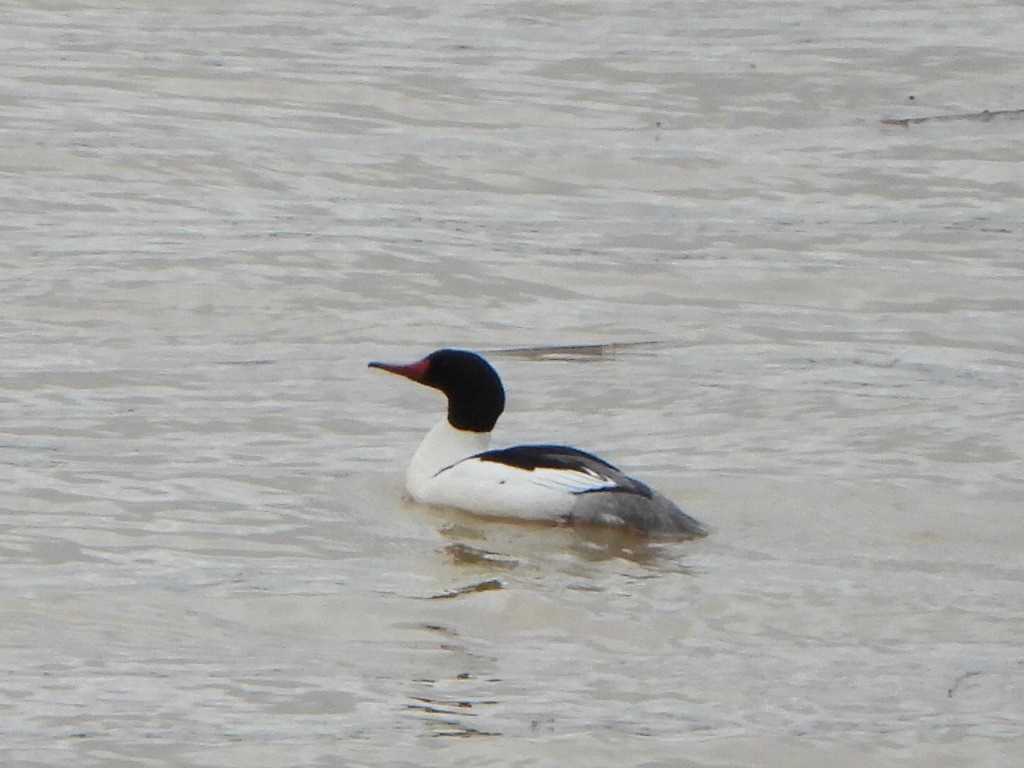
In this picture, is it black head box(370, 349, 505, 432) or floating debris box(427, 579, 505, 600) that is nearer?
floating debris box(427, 579, 505, 600)

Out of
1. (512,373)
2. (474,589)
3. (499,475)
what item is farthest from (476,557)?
(512,373)

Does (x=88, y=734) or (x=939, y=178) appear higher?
(x=939, y=178)

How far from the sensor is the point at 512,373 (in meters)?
12.6

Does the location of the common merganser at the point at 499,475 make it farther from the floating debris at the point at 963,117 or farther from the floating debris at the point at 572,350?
the floating debris at the point at 963,117

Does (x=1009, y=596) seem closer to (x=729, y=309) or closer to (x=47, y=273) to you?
(x=729, y=309)

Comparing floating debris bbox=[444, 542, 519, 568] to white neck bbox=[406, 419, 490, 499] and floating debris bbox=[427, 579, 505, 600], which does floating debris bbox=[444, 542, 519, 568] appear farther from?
white neck bbox=[406, 419, 490, 499]

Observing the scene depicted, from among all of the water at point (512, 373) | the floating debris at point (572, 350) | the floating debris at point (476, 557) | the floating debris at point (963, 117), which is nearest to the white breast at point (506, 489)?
the water at point (512, 373)

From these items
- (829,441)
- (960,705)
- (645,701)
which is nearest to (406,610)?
(645,701)

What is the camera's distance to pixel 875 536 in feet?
32.0

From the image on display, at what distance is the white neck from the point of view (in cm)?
1050

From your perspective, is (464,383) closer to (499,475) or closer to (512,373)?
(499,475)

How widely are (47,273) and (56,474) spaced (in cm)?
388

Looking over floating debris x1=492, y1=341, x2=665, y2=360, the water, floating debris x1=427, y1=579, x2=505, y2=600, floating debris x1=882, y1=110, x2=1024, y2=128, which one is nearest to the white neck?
the water

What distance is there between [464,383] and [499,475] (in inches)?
36.1
